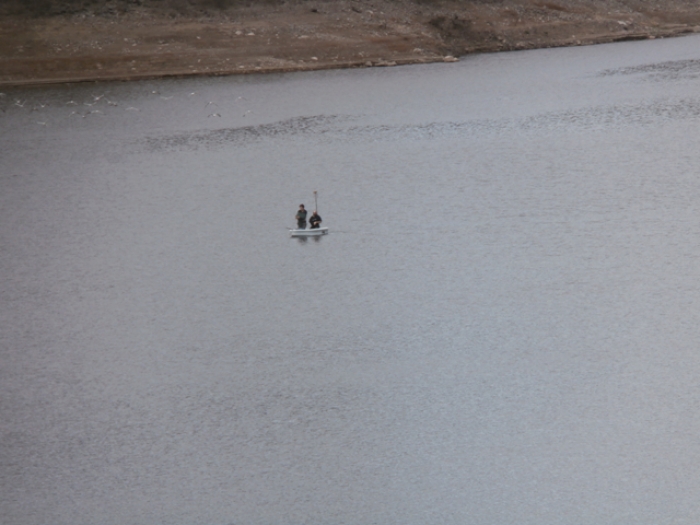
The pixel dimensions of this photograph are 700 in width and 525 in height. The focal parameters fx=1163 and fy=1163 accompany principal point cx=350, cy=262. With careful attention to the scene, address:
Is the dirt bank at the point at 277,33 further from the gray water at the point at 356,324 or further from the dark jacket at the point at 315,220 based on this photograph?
the dark jacket at the point at 315,220

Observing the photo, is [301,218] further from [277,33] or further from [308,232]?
[277,33]

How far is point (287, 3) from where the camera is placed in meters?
80.9

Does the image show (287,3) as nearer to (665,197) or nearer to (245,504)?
(665,197)

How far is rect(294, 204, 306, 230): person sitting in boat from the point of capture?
38375 millimetres

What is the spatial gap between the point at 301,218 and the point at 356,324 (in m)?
9.11

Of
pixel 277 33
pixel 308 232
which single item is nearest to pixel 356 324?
pixel 308 232

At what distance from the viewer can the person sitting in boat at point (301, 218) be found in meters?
38.4

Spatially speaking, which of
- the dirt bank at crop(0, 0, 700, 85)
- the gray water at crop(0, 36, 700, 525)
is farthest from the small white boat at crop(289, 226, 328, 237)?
the dirt bank at crop(0, 0, 700, 85)

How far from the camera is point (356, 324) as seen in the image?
3017 centimetres

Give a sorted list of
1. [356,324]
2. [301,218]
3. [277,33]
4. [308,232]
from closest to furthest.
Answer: [356,324]
[301,218]
[308,232]
[277,33]

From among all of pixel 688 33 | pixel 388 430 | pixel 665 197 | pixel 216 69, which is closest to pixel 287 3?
pixel 216 69

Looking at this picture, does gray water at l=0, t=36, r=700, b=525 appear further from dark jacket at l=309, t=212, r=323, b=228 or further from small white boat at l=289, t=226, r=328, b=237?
dark jacket at l=309, t=212, r=323, b=228

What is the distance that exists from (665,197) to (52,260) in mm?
21083

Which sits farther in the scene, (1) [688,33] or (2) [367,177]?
(1) [688,33]
